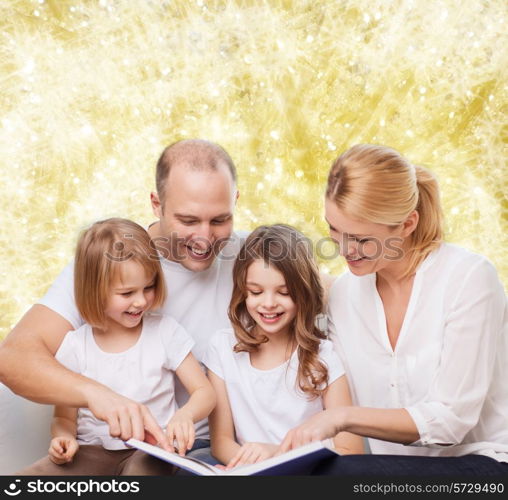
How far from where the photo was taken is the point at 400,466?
1.72 metres

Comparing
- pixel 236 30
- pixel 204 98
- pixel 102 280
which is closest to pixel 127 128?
pixel 204 98

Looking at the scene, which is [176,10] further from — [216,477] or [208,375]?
[216,477]

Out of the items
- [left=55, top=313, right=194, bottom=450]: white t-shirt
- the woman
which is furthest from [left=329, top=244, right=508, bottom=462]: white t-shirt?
[left=55, top=313, right=194, bottom=450]: white t-shirt

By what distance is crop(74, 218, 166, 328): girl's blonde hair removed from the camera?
194 cm

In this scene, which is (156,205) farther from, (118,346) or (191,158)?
(118,346)

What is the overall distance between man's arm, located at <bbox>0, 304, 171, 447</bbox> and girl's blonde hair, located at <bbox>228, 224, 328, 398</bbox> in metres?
0.39

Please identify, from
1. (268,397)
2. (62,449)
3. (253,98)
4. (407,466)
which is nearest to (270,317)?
(268,397)

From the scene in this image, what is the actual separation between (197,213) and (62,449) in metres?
0.68

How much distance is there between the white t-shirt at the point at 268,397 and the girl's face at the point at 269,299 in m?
0.12

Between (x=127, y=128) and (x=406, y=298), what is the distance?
1736mm

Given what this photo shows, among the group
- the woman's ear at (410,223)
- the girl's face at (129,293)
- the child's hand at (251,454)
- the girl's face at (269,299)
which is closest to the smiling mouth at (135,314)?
the girl's face at (129,293)

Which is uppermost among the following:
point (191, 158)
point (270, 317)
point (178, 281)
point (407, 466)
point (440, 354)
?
point (191, 158)

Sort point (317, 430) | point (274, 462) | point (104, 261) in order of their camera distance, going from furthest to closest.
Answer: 1. point (104, 261)
2. point (317, 430)
3. point (274, 462)

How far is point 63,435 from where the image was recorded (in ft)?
6.39
